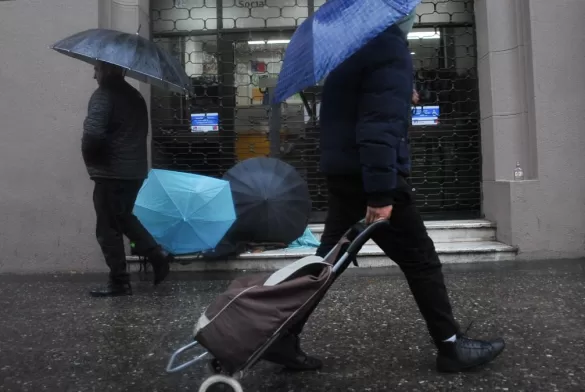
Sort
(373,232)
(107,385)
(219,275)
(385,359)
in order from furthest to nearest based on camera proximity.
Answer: (219,275) → (385,359) → (107,385) → (373,232)

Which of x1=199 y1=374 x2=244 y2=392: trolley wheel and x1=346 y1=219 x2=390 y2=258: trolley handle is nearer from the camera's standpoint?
x1=199 y1=374 x2=244 y2=392: trolley wheel

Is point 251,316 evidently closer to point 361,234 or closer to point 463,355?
point 361,234

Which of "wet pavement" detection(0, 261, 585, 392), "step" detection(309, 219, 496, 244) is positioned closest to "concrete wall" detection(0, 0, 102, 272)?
"wet pavement" detection(0, 261, 585, 392)

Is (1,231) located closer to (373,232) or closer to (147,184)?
(147,184)

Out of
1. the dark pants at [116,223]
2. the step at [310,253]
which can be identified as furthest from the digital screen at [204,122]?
the dark pants at [116,223]

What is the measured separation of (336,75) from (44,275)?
4658 millimetres

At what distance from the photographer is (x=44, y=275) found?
635 cm

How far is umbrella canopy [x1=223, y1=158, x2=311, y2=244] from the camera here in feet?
19.6

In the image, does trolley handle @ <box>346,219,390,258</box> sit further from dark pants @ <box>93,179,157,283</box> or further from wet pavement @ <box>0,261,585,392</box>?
dark pants @ <box>93,179,157,283</box>

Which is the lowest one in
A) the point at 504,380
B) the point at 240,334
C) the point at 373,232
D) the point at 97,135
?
the point at 504,380

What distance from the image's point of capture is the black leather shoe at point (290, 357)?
2.97 meters

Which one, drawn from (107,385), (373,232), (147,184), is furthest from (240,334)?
(147,184)

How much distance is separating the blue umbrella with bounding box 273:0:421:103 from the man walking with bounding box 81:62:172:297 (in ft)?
Result: 8.48

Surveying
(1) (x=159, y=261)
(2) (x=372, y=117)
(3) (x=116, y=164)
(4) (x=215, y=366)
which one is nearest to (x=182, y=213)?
(1) (x=159, y=261)
